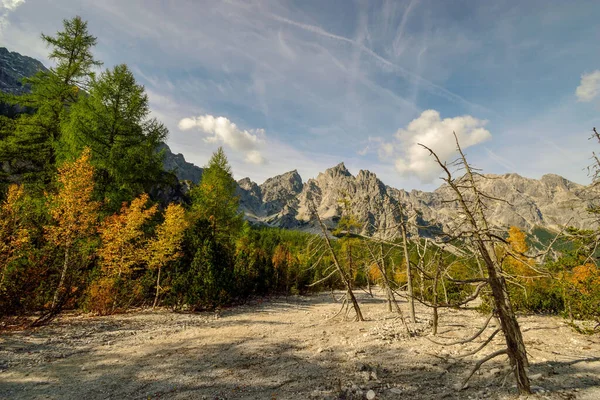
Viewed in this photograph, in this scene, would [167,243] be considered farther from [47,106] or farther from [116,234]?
[47,106]

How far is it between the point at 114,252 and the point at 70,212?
3.22 meters

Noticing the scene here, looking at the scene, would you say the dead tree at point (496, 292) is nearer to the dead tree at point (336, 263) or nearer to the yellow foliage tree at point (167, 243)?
the dead tree at point (336, 263)

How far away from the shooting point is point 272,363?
7.45 m

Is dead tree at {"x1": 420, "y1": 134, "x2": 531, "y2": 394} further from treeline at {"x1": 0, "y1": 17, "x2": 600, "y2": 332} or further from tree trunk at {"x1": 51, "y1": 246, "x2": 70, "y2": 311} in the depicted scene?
tree trunk at {"x1": 51, "y1": 246, "x2": 70, "y2": 311}

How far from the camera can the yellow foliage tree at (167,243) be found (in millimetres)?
15352

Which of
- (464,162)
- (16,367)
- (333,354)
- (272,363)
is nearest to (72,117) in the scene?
(16,367)

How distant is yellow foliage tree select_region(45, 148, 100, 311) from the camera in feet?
38.3

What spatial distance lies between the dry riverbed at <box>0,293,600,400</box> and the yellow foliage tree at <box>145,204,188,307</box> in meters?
4.10

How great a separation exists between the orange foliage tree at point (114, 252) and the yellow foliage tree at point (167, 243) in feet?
2.54

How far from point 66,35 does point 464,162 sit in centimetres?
2702

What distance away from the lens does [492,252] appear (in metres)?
4.90

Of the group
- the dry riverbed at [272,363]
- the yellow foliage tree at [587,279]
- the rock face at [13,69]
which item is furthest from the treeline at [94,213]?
the rock face at [13,69]

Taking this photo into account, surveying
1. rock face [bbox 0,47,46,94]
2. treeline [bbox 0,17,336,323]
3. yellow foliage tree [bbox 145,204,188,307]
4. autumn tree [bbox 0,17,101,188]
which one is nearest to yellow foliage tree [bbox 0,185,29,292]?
treeline [bbox 0,17,336,323]

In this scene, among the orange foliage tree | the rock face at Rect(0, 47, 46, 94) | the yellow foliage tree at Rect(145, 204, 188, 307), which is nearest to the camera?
the orange foliage tree
